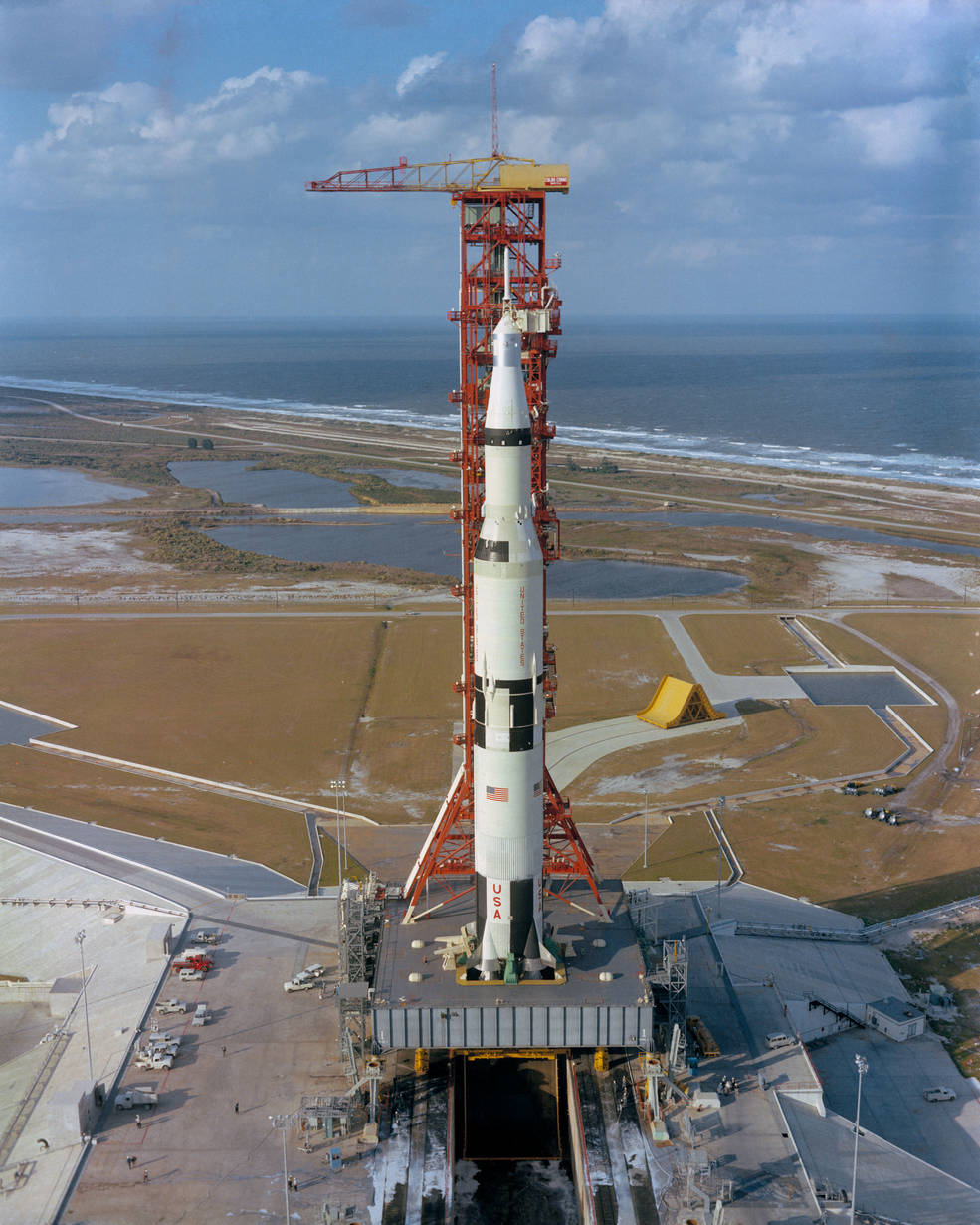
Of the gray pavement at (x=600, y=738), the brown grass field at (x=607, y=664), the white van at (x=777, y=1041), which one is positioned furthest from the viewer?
the brown grass field at (x=607, y=664)

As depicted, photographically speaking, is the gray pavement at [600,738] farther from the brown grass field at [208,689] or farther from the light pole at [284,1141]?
the light pole at [284,1141]

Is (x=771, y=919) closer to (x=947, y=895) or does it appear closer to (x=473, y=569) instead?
(x=947, y=895)

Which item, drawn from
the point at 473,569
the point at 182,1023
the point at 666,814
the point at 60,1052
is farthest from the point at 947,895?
the point at 60,1052

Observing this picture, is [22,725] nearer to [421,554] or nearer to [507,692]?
[507,692]

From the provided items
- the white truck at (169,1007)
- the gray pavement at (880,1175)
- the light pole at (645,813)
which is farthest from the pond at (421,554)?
the gray pavement at (880,1175)

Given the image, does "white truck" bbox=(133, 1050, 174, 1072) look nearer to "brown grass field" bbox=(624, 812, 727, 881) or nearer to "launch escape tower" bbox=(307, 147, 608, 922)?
"launch escape tower" bbox=(307, 147, 608, 922)

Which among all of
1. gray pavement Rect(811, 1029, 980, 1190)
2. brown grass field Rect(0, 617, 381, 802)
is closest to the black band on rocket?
gray pavement Rect(811, 1029, 980, 1190)
